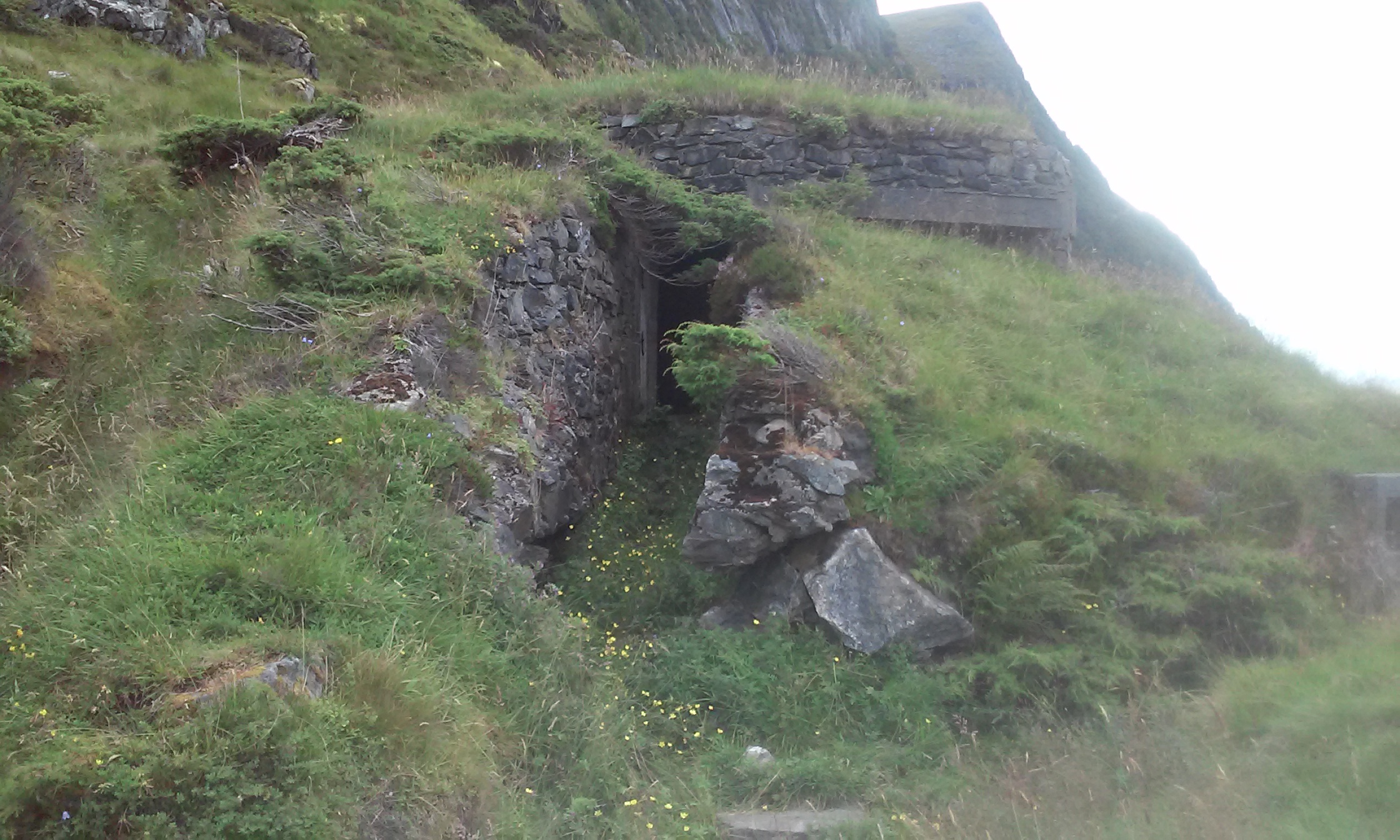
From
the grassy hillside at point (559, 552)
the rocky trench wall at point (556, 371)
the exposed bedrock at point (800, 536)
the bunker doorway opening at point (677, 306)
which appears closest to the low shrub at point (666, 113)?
the grassy hillside at point (559, 552)

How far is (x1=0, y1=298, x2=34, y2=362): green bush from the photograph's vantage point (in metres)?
5.46

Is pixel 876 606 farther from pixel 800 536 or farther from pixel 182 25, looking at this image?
pixel 182 25

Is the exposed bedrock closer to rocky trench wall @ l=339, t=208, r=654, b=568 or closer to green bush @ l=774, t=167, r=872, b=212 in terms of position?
rocky trench wall @ l=339, t=208, r=654, b=568

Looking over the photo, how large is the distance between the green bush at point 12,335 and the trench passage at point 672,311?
5.56 meters

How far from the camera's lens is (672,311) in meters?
10.1

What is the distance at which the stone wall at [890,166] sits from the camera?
10.4m

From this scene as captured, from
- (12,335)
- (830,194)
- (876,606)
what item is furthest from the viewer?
(830,194)

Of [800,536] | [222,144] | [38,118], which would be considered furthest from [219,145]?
[800,536]

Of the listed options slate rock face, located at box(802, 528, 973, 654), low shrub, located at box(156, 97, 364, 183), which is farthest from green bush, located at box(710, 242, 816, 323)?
low shrub, located at box(156, 97, 364, 183)

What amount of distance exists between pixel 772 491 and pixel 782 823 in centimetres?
232

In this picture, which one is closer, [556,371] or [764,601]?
[764,601]

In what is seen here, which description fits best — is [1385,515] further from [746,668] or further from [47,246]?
[47,246]

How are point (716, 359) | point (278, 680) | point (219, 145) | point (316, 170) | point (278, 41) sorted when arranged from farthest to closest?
point (278, 41)
point (219, 145)
point (316, 170)
point (716, 359)
point (278, 680)

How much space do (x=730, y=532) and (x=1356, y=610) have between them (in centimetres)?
448
